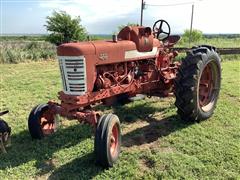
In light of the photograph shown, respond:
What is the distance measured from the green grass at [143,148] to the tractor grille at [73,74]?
0.92m

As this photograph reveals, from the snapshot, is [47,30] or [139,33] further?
[47,30]

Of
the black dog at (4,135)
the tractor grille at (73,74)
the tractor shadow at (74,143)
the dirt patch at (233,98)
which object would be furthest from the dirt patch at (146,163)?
the dirt patch at (233,98)

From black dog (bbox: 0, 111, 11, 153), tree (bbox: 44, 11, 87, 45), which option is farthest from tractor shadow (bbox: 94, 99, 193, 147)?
tree (bbox: 44, 11, 87, 45)

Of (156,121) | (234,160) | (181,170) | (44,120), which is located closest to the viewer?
(181,170)

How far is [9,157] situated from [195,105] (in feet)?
10.2

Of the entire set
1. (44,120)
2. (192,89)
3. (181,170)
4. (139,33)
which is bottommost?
(181,170)

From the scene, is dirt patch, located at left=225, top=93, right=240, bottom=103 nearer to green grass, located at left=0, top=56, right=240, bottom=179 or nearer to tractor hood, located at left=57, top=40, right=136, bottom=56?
green grass, located at left=0, top=56, right=240, bottom=179

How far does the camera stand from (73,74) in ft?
16.1

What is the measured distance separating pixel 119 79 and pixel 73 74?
3.41 ft

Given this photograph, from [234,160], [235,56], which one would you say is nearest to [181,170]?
[234,160]

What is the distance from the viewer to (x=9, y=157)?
499 centimetres

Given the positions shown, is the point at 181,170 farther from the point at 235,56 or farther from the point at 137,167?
the point at 235,56

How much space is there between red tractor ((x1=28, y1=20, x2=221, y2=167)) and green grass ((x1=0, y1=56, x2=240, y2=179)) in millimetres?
249

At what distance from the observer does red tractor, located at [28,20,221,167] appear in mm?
4836
